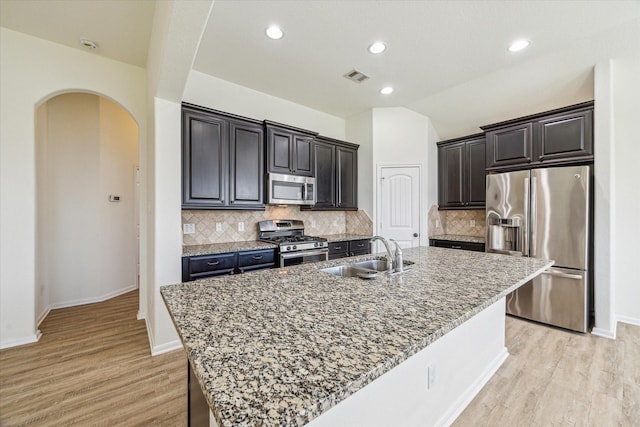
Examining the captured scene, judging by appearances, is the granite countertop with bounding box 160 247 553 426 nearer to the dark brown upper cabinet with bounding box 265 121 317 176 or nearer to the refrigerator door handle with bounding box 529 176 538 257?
the refrigerator door handle with bounding box 529 176 538 257

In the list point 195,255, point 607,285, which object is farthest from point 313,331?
point 607,285

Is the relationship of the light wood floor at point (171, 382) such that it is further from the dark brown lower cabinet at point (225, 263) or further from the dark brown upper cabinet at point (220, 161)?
the dark brown upper cabinet at point (220, 161)

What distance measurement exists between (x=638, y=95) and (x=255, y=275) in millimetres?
4400

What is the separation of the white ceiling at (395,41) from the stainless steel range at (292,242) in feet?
6.24

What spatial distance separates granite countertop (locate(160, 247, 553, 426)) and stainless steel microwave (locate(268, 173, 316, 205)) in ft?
6.23

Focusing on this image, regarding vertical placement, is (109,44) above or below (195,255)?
above

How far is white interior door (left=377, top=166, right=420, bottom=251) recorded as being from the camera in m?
4.34

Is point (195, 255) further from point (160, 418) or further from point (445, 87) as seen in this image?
point (445, 87)

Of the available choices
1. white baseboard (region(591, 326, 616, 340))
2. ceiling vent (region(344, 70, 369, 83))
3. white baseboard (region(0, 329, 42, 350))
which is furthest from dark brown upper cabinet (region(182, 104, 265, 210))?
white baseboard (region(591, 326, 616, 340))

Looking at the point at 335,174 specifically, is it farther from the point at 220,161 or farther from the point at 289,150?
the point at 220,161

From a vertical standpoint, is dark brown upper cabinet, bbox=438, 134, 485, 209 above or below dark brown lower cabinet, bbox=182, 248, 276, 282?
above

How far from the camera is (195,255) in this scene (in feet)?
8.85

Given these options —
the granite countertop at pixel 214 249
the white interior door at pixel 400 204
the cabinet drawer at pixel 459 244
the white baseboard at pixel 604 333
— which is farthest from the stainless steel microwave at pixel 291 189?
the white baseboard at pixel 604 333

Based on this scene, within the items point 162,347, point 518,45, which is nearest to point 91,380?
point 162,347
